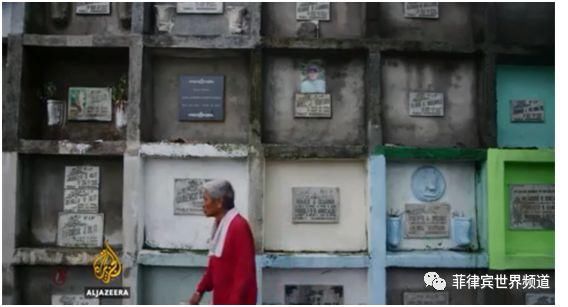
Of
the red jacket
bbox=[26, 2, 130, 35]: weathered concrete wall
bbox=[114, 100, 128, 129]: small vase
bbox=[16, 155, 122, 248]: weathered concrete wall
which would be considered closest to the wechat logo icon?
the red jacket

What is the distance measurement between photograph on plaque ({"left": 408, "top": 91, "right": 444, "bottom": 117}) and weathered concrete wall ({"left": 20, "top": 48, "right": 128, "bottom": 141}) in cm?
216

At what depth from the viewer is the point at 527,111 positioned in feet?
13.7

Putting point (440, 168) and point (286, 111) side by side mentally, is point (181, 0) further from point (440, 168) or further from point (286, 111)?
point (440, 168)

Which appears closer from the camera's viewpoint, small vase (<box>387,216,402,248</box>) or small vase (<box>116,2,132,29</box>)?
small vase (<box>387,216,402,248</box>)

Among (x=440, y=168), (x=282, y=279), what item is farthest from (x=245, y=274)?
(x=440, y=168)

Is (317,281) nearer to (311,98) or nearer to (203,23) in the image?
(311,98)

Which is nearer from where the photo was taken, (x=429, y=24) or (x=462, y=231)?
(x=462, y=231)

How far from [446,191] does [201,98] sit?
1.94m

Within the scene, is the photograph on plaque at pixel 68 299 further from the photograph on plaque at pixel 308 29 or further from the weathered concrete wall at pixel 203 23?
the photograph on plaque at pixel 308 29

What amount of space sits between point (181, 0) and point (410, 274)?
2.60 meters

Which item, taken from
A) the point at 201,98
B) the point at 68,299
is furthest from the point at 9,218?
the point at 201,98

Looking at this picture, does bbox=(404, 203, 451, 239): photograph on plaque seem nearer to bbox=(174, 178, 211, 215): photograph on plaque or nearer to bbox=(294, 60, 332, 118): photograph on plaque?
bbox=(294, 60, 332, 118): photograph on plaque

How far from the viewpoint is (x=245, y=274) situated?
11.3 feet

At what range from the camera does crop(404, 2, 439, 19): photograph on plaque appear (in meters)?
4.23
